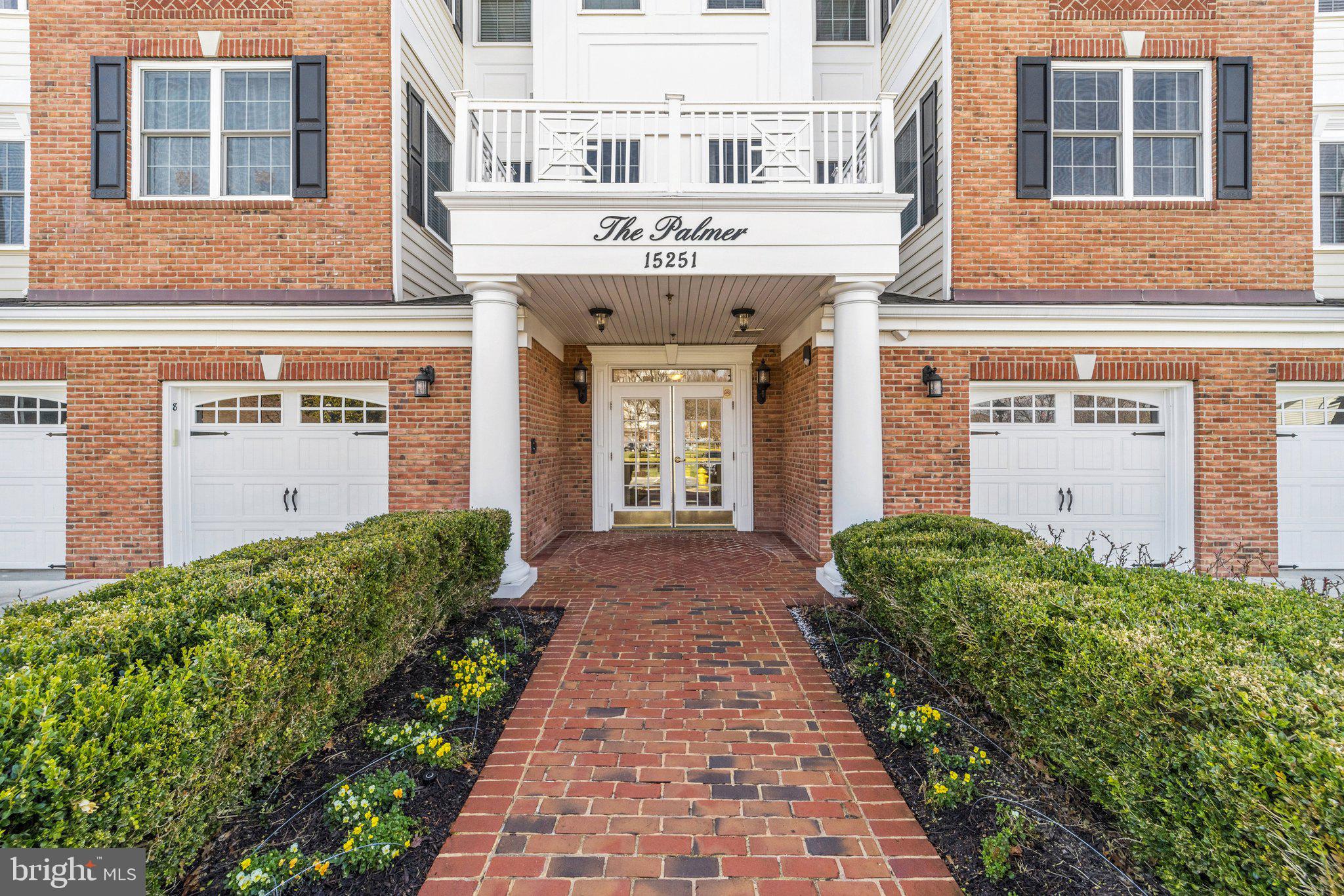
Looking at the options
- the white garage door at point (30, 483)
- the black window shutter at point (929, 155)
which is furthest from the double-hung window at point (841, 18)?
the white garage door at point (30, 483)

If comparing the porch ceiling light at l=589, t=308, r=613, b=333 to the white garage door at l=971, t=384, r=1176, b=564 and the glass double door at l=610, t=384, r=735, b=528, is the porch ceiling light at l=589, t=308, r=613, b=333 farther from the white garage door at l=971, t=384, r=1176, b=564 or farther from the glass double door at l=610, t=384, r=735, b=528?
the white garage door at l=971, t=384, r=1176, b=564

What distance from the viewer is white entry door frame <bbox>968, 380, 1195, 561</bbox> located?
6684 mm

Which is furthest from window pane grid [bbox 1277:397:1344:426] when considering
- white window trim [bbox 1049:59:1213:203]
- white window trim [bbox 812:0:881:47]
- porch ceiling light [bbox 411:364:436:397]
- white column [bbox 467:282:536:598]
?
porch ceiling light [bbox 411:364:436:397]

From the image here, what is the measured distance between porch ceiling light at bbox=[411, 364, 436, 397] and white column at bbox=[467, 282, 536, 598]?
114 cm

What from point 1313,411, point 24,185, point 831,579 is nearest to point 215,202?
point 24,185

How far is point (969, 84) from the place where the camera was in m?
6.59

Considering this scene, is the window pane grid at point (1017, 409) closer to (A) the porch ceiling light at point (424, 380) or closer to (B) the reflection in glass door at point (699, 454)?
(B) the reflection in glass door at point (699, 454)

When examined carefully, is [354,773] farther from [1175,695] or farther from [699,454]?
[699,454]

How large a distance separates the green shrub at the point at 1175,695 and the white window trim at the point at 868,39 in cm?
844

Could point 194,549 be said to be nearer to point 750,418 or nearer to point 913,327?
point 750,418

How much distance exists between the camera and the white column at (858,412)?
5695mm

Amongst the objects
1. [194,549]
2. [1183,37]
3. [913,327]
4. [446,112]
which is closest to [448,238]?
[446,112]

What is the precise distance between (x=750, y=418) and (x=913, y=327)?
10.9 feet

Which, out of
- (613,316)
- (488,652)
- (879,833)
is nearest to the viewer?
(879,833)
